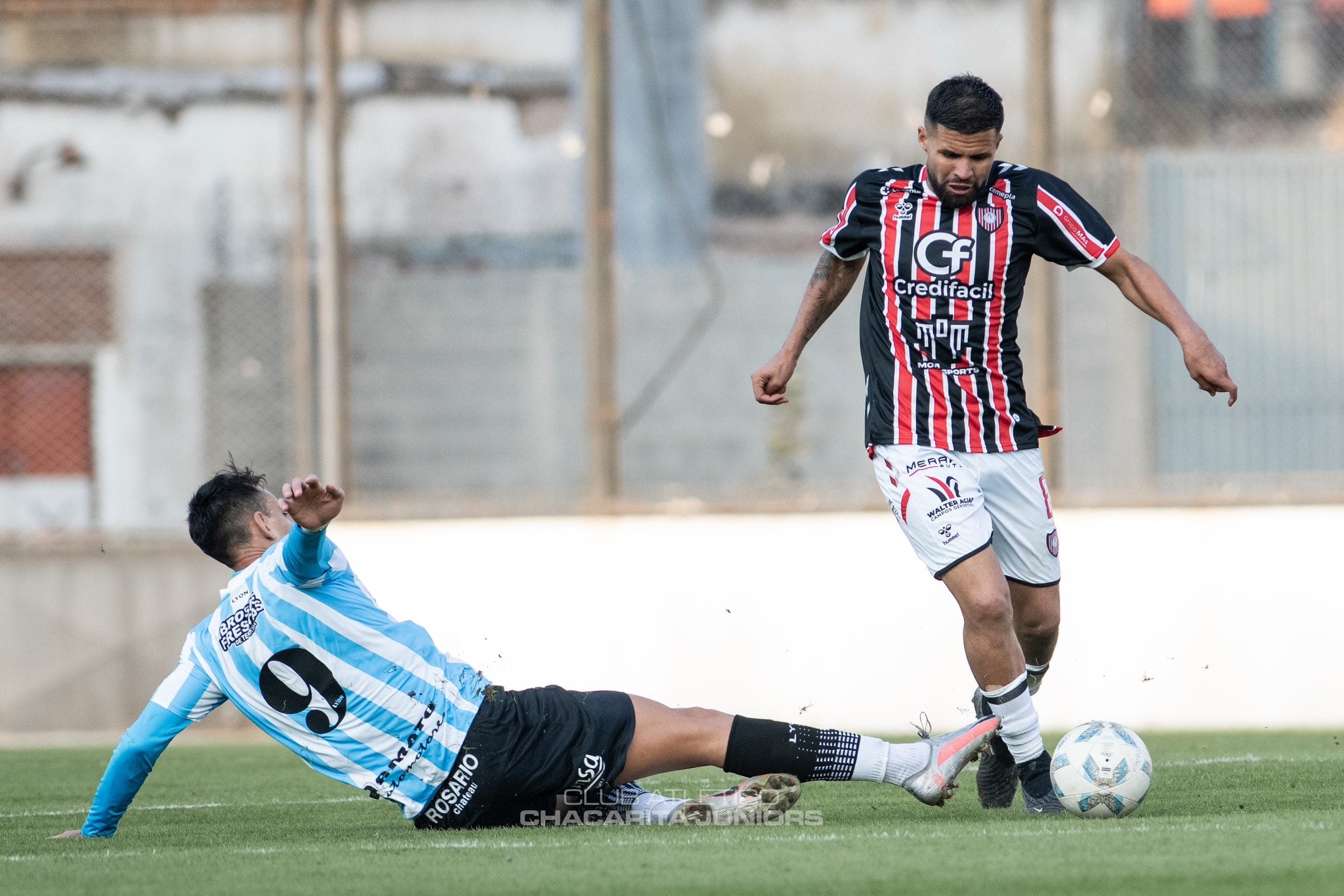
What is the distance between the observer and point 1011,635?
5.38 meters

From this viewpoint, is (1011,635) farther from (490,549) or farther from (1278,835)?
(490,549)

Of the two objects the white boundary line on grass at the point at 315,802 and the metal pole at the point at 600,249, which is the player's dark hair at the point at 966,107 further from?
the metal pole at the point at 600,249

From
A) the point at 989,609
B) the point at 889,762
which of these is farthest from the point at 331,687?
the point at 989,609

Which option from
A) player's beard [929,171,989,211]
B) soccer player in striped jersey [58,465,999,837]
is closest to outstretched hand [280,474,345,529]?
soccer player in striped jersey [58,465,999,837]

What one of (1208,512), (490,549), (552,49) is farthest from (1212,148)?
(490,549)

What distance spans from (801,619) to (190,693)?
5.15m

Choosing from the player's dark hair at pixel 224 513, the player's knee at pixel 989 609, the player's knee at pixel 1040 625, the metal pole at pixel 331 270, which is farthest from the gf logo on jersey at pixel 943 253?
the metal pole at pixel 331 270

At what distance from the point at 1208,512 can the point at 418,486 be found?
462 centimetres

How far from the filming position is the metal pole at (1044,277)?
34.3ft

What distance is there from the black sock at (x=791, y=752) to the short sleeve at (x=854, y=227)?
1.67 m

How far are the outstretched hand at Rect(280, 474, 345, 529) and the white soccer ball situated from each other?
2.24m

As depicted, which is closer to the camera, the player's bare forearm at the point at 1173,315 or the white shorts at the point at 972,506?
the player's bare forearm at the point at 1173,315

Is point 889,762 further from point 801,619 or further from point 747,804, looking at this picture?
point 801,619

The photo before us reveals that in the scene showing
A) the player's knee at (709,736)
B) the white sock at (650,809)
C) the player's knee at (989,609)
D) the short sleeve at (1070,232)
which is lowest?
the white sock at (650,809)
